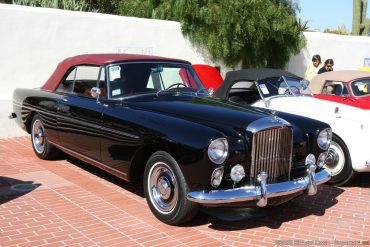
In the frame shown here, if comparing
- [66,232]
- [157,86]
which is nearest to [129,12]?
[157,86]

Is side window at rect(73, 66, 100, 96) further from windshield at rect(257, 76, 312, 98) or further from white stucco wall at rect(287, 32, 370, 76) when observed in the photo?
white stucco wall at rect(287, 32, 370, 76)

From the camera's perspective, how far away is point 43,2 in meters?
10.8

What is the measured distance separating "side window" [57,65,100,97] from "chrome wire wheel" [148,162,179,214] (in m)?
1.63

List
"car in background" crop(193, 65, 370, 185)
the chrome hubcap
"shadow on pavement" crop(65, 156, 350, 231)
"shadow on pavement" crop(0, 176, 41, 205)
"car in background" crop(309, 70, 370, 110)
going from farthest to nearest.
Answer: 1. "car in background" crop(309, 70, 370, 110)
2. the chrome hubcap
3. "car in background" crop(193, 65, 370, 185)
4. "shadow on pavement" crop(0, 176, 41, 205)
5. "shadow on pavement" crop(65, 156, 350, 231)

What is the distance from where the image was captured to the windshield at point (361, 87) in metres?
7.72

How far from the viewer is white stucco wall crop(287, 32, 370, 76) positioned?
46.1ft

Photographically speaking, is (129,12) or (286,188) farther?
(129,12)

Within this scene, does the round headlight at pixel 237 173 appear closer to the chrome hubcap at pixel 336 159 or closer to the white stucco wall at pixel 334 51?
the chrome hubcap at pixel 336 159

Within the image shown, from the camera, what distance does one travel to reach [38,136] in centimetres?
679

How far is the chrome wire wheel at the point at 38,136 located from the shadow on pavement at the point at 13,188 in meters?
1.06

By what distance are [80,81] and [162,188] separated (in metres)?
2.34

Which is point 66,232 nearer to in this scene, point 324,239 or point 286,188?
point 286,188

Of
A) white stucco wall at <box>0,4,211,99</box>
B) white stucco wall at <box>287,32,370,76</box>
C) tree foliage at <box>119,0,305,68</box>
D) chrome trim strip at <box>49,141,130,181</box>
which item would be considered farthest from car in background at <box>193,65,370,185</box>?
white stucco wall at <box>287,32,370,76</box>

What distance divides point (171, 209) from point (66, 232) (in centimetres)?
99
